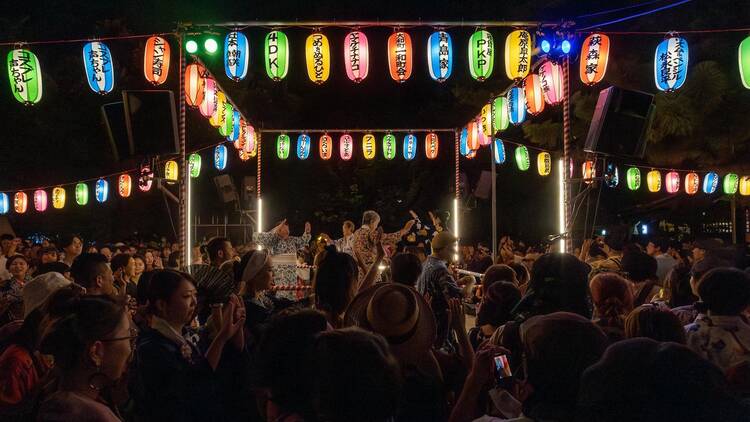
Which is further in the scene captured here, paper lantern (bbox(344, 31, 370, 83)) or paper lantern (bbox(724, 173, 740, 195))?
paper lantern (bbox(724, 173, 740, 195))

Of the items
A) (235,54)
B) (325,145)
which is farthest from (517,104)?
(325,145)

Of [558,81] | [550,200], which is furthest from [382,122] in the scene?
[558,81]

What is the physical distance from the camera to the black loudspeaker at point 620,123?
26.7 feet

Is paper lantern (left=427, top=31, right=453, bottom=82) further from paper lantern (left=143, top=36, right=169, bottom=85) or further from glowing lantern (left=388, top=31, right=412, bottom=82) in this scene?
paper lantern (left=143, top=36, right=169, bottom=85)

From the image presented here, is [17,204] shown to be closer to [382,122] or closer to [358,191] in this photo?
[358,191]

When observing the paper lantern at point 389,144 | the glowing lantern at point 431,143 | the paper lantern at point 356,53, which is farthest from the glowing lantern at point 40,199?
the paper lantern at point 356,53

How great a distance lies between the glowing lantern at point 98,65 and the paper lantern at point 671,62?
9.04 metres

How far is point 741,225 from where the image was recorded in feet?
62.8

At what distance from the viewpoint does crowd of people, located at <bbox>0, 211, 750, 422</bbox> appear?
1.53 metres

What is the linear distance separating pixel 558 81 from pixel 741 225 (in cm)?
1293

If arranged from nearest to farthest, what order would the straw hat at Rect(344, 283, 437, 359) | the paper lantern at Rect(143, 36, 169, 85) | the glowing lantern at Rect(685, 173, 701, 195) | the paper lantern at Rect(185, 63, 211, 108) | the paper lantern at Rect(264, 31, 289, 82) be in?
the straw hat at Rect(344, 283, 437, 359)
the paper lantern at Rect(143, 36, 169, 85)
the paper lantern at Rect(264, 31, 289, 82)
the paper lantern at Rect(185, 63, 211, 108)
the glowing lantern at Rect(685, 173, 701, 195)

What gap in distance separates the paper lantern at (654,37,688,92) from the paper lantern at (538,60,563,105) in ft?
5.09

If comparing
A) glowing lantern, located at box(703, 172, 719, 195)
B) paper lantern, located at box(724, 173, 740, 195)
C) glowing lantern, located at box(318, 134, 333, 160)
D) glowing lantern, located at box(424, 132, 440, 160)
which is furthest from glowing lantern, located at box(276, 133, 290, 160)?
paper lantern, located at box(724, 173, 740, 195)

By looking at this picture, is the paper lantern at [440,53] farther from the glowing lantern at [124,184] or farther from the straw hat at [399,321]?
the glowing lantern at [124,184]
